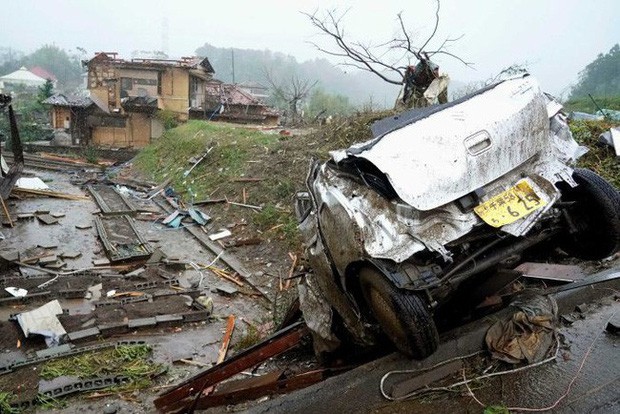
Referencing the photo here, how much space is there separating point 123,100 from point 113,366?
28.4 meters

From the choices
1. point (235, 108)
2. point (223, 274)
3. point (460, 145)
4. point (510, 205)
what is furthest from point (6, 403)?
point (235, 108)

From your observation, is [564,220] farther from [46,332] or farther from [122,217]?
[122,217]

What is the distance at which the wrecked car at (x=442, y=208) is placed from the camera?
2.78 m

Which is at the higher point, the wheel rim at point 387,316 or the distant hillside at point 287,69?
the distant hillside at point 287,69

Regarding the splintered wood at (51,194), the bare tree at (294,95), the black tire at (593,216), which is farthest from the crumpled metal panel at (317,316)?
the bare tree at (294,95)

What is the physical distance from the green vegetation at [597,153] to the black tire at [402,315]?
5.67m

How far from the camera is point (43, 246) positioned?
34.7 feet

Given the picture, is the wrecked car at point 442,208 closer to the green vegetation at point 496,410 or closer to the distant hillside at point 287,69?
the green vegetation at point 496,410

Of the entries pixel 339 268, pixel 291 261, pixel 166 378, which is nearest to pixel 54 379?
pixel 166 378

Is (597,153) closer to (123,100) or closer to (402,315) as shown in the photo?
(402,315)

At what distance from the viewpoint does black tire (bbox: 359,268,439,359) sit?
8.84 ft

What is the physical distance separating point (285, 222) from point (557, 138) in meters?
7.65

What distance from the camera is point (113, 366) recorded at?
5656mm

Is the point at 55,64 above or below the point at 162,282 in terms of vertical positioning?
above
